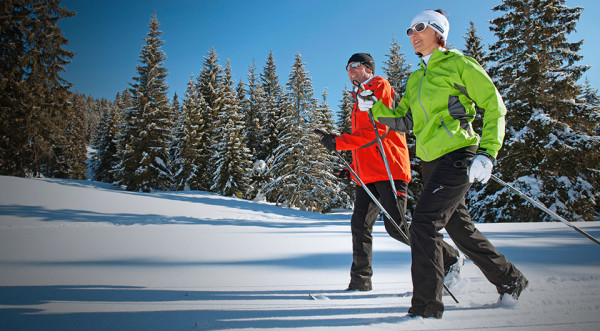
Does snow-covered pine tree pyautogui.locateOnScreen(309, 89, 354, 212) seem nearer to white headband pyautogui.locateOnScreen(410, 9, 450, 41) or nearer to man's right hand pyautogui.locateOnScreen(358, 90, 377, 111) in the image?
man's right hand pyautogui.locateOnScreen(358, 90, 377, 111)

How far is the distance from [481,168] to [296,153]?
19.7 metres

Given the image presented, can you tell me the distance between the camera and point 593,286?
2.37 metres

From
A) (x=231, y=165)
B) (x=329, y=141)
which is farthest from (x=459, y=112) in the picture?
(x=231, y=165)

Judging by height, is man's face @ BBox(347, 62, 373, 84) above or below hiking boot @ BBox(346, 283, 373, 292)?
above

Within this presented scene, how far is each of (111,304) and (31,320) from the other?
16.1 inches

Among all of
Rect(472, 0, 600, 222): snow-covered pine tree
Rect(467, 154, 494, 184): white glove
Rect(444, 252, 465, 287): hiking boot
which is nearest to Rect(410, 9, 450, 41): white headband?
Rect(467, 154, 494, 184): white glove

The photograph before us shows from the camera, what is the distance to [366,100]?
2443 millimetres

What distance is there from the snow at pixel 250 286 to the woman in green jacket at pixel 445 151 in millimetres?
244

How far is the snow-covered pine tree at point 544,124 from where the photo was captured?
37.7ft

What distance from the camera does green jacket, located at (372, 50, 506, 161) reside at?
1793mm

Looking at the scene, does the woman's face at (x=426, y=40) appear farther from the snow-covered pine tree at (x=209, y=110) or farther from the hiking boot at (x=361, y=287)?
the snow-covered pine tree at (x=209, y=110)

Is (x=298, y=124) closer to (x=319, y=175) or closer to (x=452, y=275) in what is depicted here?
(x=319, y=175)

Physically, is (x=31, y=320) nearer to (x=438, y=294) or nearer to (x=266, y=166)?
(x=438, y=294)

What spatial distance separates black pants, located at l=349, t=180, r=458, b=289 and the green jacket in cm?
57
